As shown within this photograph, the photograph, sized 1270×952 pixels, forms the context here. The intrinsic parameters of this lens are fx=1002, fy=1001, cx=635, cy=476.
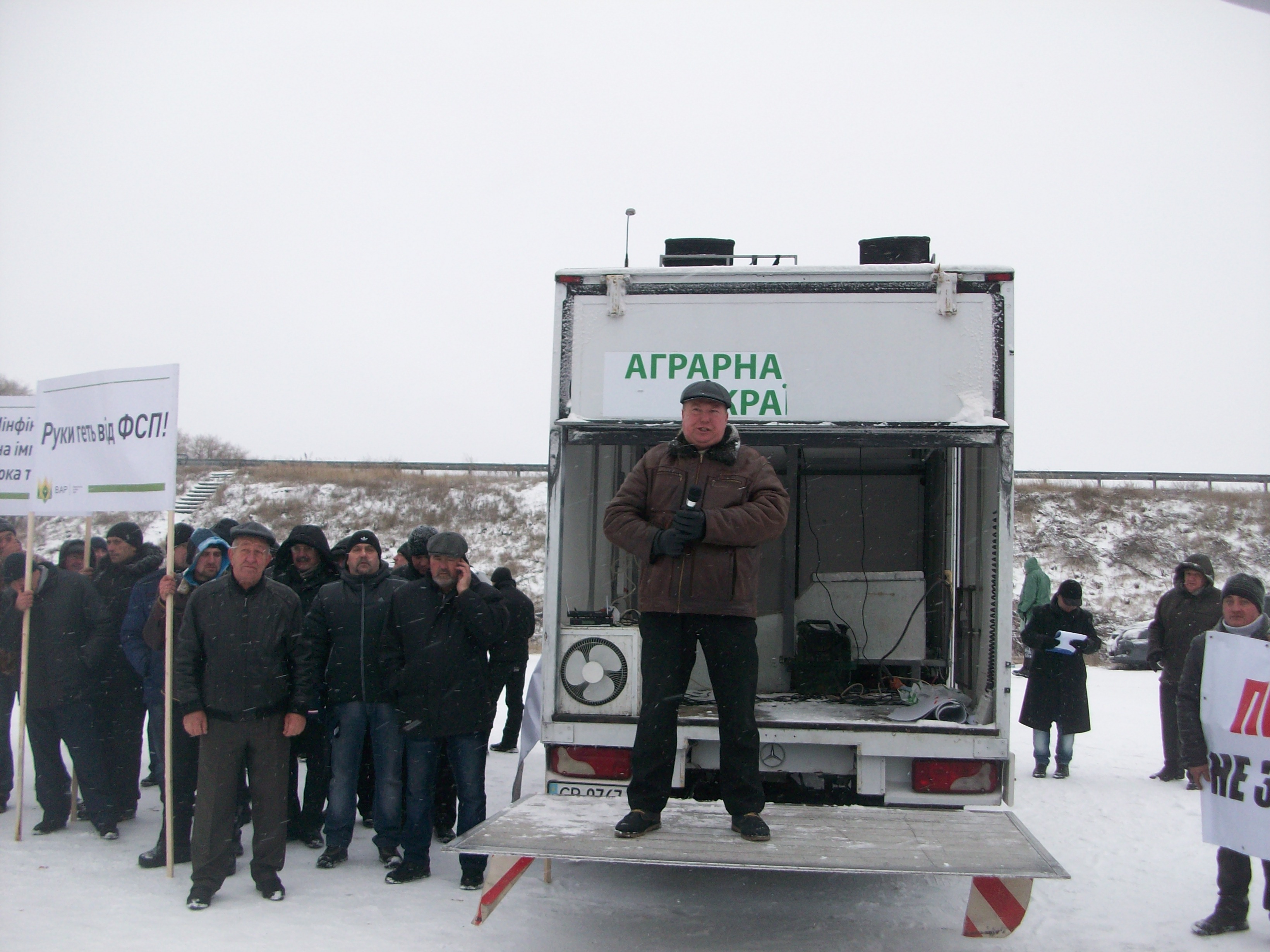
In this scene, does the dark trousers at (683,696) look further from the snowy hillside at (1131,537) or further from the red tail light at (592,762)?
the snowy hillside at (1131,537)

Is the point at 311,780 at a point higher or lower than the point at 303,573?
lower

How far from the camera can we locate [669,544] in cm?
380

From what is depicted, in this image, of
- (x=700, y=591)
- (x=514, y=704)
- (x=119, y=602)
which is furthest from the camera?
(x=514, y=704)

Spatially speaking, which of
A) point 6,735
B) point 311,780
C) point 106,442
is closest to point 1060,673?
point 311,780

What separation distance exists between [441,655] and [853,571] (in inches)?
137

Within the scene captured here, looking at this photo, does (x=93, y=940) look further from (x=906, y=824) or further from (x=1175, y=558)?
(x=1175, y=558)

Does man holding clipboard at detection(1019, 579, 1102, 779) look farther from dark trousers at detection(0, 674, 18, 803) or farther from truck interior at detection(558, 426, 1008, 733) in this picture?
dark trousers at detection(0, 674, 18, 803)

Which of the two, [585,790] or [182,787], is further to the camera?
[182,787]

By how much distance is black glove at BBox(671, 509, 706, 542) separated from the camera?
377 centimetres

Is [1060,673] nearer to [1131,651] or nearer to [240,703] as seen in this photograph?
[240,703]

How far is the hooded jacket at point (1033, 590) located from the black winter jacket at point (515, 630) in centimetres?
421

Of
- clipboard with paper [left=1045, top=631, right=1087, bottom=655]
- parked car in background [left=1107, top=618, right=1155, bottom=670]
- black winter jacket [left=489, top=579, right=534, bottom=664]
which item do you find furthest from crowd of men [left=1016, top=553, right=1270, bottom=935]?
parked car in background [left=1107, top=618, right=1155, bottom=670]

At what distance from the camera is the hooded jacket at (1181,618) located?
24.3ft

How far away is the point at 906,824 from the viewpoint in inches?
164
